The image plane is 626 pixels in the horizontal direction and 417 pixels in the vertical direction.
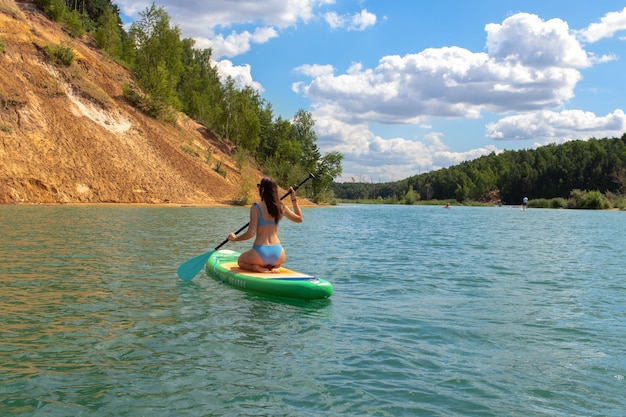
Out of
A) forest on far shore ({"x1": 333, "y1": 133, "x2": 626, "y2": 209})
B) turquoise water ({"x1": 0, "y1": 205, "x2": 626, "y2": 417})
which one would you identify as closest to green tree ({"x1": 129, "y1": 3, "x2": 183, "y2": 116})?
turquoise water ({"x1": 0, "y1": 205, "x2": 626, "y2": 417})

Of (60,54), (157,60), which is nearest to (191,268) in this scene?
(60,54)

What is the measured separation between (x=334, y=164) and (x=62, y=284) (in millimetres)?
70832

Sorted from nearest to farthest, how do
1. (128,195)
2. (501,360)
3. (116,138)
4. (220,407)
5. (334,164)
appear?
(220,407) < (501,360) < (128,195) < (116,138) < (334,164)

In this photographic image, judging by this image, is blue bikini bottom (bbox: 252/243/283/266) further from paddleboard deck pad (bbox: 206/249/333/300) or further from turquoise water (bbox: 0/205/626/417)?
turquoise water (bbox: 0/205/626/417)

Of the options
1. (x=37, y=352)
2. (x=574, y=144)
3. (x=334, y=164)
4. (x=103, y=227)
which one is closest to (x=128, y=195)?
(x=103, y=227)

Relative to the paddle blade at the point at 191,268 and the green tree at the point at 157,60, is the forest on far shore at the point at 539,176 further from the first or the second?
the paddle blade at the point at 191,268

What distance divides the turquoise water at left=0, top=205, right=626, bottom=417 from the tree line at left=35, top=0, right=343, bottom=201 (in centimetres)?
4494

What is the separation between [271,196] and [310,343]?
11.1 feet

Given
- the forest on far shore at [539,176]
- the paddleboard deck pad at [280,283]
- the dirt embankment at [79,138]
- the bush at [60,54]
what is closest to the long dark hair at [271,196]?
the paddleboard deck pad at [280,283]

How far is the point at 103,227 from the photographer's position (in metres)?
20.8

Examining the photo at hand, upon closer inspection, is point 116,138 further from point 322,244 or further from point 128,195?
point 322,244

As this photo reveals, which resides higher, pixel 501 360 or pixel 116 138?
pixel 116 138

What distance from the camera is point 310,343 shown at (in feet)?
21.7

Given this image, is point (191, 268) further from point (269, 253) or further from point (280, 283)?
point (280, 283)
